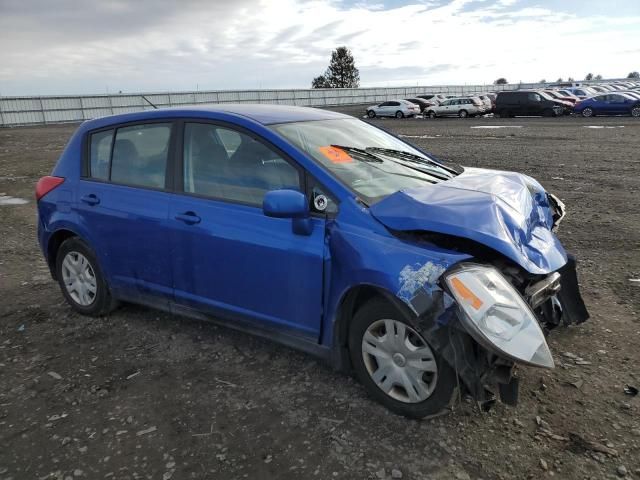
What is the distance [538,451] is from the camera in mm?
2709

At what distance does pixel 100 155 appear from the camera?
14.4 feet

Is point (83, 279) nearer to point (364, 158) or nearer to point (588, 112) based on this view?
point (364, 158)

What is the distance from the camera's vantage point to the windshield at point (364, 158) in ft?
10.8

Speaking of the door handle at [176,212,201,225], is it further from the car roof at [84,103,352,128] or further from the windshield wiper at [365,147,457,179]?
the windshield wiper at [365,147,457,179]

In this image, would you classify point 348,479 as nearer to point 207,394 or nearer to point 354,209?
point 207,394

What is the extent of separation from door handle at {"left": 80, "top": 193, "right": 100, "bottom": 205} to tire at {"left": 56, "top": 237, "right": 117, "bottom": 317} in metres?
0.38

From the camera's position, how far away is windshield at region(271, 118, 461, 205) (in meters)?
3.29

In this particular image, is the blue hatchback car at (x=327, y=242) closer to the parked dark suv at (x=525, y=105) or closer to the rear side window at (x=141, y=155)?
the rear side window at (x=141, y=155)

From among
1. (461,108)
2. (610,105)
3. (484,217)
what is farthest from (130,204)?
(461,108)

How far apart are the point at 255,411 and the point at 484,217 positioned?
1.72 metres

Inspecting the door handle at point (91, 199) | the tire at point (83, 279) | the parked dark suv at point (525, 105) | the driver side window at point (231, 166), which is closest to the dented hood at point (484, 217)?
the driver side window at point (231, 166)

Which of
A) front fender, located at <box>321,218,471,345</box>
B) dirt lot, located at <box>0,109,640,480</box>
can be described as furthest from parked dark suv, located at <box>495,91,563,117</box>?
front fender, located at <box>321,218,471,345</box>

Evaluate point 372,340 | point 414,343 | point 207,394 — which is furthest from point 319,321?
point 207,394

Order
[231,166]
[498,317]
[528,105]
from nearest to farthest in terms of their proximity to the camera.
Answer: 1. [498,317]
2. [231,166]
3. [528,105]
